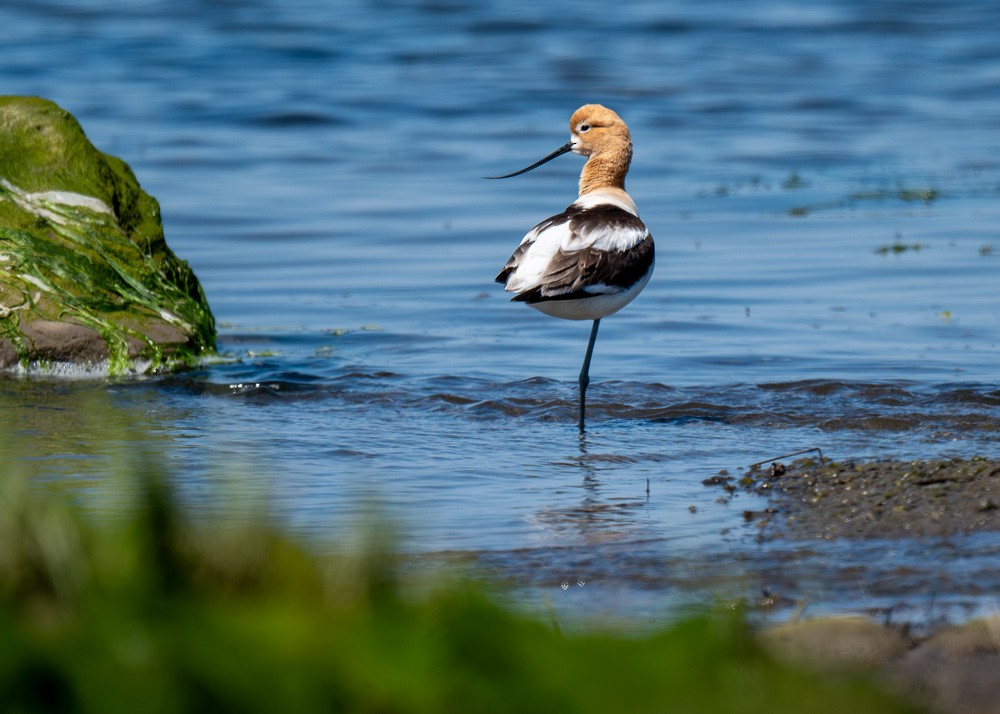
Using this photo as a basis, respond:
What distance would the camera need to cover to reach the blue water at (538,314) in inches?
210

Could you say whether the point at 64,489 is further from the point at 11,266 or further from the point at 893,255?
the point at 893,255

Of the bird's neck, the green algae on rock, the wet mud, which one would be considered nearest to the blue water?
the wet mud

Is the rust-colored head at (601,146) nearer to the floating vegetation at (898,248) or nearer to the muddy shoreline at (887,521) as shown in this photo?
the muddy shoreline at (887,521)

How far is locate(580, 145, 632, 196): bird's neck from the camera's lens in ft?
26.7

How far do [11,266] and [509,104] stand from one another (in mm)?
12174

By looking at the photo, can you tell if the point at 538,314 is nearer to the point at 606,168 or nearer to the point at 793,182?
the point at 606,168

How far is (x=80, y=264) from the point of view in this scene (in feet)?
27.0

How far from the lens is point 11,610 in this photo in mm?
2115


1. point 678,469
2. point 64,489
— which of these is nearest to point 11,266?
point 64,489

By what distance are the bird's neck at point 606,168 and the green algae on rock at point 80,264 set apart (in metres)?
2.57

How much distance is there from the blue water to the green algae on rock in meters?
0.30

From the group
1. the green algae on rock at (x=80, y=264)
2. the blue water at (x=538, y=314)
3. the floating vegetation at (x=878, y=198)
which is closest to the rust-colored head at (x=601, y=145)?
the blue water at (x=538, y=314)

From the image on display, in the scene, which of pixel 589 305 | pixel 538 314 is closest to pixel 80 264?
pixel 589 305

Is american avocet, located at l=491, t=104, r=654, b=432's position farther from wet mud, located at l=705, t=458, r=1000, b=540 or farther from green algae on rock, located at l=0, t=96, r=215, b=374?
green algae on rock, located at l=0, t=96, r=215, b=374
